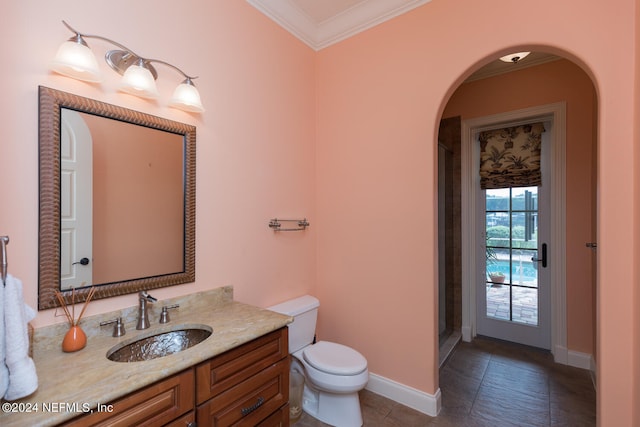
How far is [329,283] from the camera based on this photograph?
2559mm

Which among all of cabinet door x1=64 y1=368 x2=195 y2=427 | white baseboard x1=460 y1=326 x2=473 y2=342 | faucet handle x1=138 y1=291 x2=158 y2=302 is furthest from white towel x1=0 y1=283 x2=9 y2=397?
white baseboard x1=460 y1=326 x2=473 y2=342

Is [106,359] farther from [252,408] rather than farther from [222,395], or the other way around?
[252,408]

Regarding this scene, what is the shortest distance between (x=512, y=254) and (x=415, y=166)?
6.16ft

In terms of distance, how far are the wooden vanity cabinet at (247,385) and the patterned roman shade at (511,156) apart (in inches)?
112

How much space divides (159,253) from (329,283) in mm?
1424

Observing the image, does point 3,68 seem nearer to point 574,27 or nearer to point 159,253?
point 159,253

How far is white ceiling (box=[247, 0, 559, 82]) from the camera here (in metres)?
2.17

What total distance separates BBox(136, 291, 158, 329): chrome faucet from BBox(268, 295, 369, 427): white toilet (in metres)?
0.85

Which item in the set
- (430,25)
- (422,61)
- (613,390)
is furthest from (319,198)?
(613,390)

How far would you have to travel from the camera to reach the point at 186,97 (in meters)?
1.57

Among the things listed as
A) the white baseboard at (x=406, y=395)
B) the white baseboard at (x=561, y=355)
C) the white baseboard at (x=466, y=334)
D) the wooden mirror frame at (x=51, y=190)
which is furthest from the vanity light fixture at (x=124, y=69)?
the white baseboard at (x=561, y=355)

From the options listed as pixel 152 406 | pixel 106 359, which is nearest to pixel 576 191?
pixel 152 406

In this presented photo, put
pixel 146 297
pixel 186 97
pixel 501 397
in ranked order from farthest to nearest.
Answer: pixel 501 397
pixel 186 97
pixel 146 297

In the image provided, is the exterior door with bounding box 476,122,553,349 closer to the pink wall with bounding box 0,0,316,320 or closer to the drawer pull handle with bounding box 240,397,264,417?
the pink wall with bounding box 0,0,316,320
